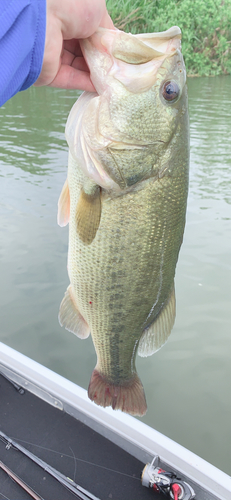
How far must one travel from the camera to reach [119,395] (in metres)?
1.77

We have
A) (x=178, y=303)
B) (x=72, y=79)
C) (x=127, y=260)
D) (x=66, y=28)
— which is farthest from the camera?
(x=178, y=303)

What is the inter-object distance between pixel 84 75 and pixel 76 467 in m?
1.90

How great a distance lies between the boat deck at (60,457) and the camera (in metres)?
1.88

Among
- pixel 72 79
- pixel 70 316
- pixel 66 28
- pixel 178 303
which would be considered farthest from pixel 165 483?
pixel 178 303

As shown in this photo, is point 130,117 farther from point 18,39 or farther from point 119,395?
point 119,395

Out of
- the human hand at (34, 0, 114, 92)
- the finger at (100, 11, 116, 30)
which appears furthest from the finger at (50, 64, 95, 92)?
the finger at (100, 11, 116, 30)

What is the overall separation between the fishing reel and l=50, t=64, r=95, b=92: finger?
1.75 metres

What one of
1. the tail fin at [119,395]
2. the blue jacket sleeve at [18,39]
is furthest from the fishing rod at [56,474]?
the blue jacket sleeve at [18,39]

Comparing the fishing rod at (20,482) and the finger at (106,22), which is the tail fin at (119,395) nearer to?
the fishing rod at (20,482)

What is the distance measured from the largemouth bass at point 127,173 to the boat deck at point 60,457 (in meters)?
0.93

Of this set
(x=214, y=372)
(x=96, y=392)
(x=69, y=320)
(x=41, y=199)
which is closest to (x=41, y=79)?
(x=69, y=320)

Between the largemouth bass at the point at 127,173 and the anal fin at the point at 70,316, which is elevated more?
the largemouth bass at the point at 127,173

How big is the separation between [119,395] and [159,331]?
1.23 ft

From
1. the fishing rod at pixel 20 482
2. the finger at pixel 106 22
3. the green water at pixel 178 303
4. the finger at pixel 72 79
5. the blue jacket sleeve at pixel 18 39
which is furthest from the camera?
the green water at pixel 178 303
